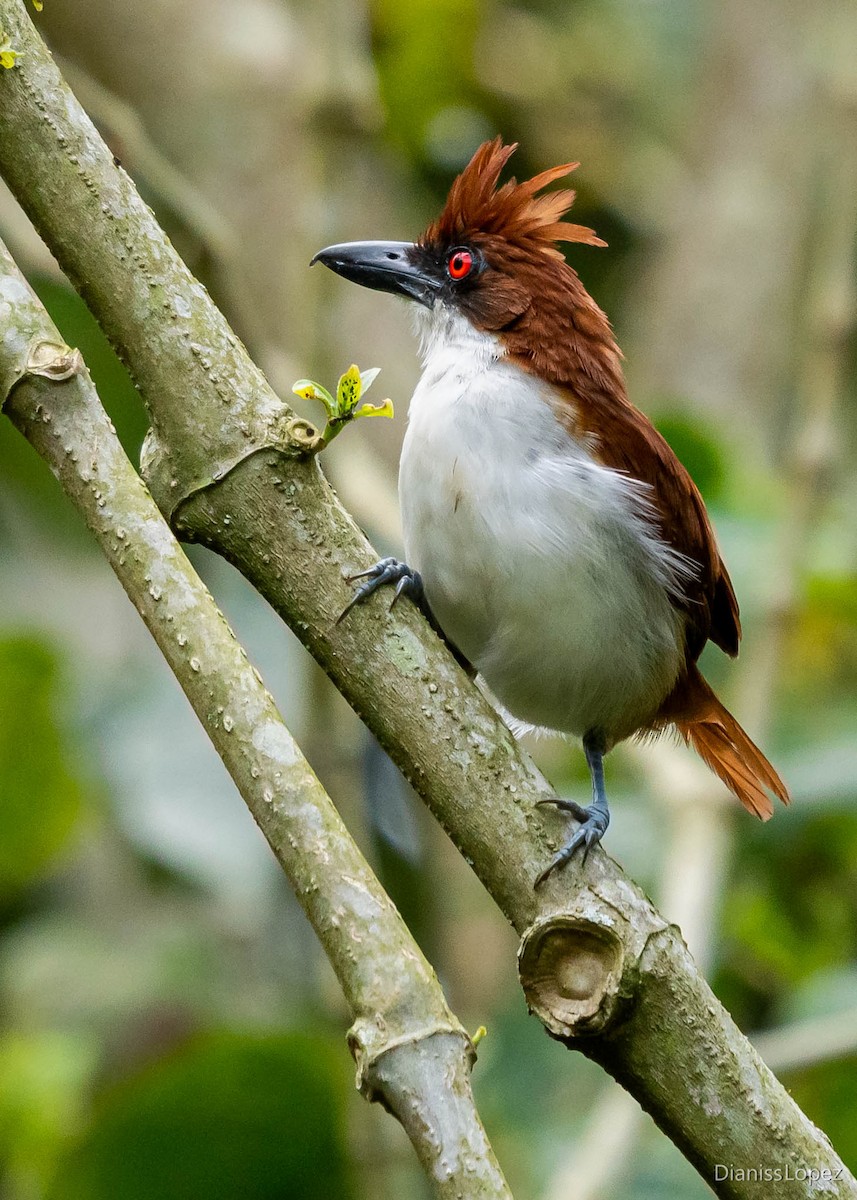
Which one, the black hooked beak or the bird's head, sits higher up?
the bird's head

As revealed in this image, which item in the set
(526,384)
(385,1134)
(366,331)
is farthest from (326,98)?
(385,1134)

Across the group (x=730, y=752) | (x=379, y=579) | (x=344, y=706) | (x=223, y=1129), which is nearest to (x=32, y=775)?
(x=344, y=706)

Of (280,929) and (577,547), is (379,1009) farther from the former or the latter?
(280,929)

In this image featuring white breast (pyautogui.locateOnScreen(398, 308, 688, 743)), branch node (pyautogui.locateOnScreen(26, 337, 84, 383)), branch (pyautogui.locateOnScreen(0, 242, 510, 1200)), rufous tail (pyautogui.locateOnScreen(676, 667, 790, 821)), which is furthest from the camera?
rufous tail (pyautogui.locateOnScreen(676, 667, 790, 821))

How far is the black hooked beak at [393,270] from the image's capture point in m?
2.90

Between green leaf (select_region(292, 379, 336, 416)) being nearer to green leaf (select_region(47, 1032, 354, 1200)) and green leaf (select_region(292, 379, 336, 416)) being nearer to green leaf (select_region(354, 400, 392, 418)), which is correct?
green leaf (select_region(354, 400, 392, 418))

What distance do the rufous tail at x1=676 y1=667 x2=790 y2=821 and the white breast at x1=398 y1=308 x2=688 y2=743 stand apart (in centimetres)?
38

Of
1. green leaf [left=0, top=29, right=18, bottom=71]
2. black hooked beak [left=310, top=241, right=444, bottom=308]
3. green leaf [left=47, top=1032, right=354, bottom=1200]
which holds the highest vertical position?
green leaf [left=0, top=29, right=18, bottom=71]

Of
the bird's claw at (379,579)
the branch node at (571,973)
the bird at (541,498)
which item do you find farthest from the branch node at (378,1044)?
the bird at (541,498)

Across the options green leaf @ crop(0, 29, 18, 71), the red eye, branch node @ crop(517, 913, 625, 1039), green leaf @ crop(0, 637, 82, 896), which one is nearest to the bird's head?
the red eye

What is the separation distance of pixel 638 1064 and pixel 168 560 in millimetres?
868

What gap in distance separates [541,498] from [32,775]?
6.47 feet

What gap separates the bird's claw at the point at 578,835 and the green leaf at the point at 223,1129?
1.67 metres

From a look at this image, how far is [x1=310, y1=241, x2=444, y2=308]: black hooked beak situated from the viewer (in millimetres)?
2902
